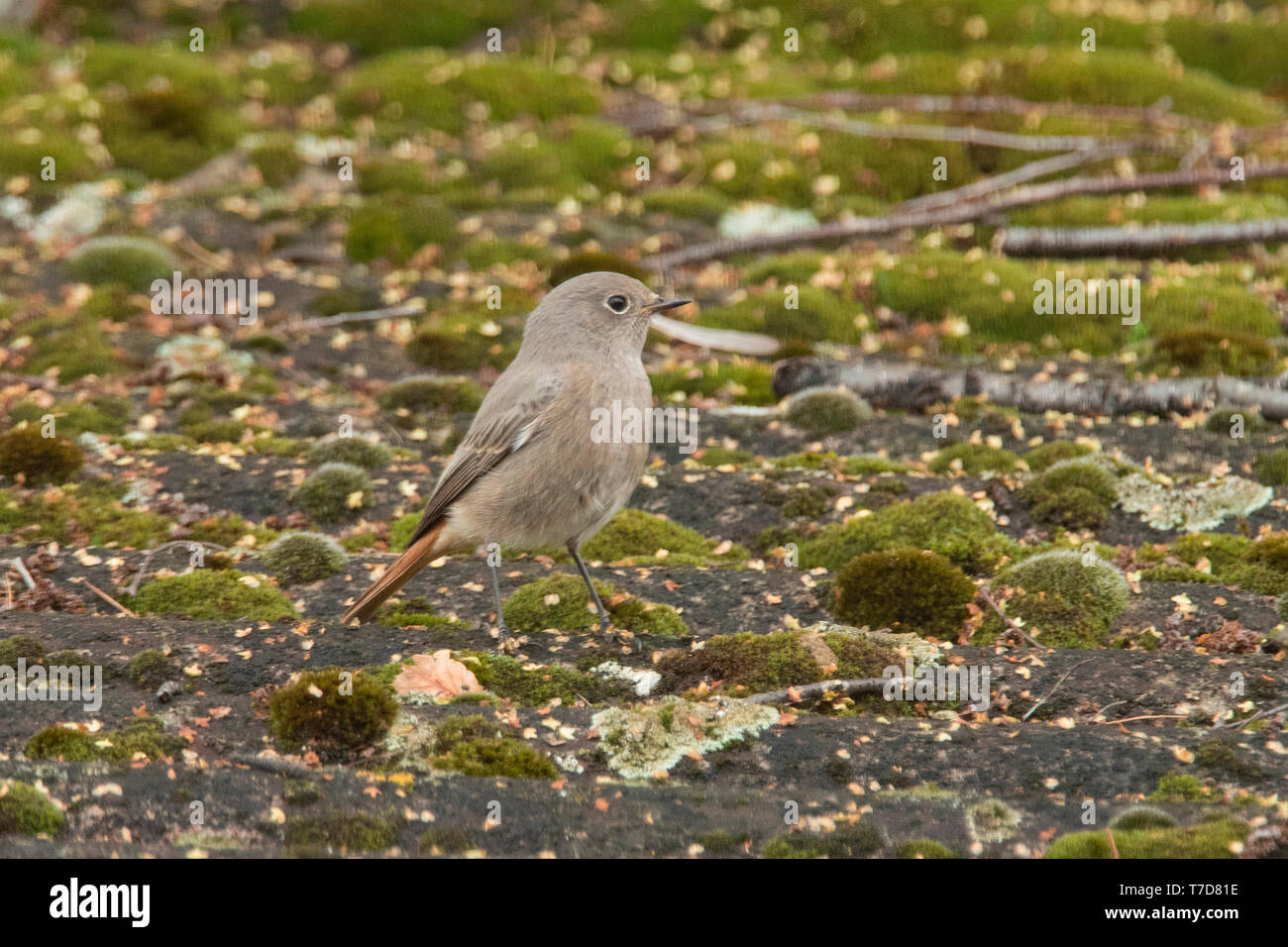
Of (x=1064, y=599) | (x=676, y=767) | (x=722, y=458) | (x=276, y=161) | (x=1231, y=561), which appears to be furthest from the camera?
(x=276, y=161)

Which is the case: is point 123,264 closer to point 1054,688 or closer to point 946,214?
point 946,214

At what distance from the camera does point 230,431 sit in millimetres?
14828

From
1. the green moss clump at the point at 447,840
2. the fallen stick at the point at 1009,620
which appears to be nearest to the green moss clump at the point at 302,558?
the green moss clump at the point at 447,840

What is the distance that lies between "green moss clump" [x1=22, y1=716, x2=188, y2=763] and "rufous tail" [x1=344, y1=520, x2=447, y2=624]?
2.00m

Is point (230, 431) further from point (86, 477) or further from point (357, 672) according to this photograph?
point (357, 672)

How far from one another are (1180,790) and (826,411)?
777 centimetres

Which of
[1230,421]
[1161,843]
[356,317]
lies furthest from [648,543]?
[356,317]

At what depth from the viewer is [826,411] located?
14875mm

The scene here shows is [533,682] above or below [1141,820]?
above

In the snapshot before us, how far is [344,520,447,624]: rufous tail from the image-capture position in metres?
9.95

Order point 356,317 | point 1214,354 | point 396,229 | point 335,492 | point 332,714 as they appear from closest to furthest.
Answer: point 332,714, point 335,492, point 1214,354, point 356,317, point 396,229

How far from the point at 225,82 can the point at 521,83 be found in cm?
584

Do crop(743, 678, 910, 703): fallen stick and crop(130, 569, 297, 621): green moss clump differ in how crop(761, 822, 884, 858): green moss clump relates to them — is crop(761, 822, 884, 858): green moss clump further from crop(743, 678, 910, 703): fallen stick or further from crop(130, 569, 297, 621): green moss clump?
crop(130, 569, 297, 621): green moss clump

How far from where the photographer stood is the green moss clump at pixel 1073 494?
39.4 feet
